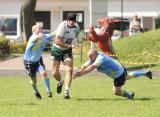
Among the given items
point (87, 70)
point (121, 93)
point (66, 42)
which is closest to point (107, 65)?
point (87, 70)

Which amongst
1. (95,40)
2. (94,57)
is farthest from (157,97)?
(95,40)

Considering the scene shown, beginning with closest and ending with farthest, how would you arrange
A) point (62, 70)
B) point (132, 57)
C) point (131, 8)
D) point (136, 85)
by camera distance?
1. point (136, 85)
2. point (62, 70)
3. point (132, 57)
4. point (131, 8)

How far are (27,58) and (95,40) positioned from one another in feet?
23.3

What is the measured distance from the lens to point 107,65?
42.8 feet

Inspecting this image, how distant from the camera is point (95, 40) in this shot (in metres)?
20.5

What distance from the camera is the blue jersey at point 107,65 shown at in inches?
506

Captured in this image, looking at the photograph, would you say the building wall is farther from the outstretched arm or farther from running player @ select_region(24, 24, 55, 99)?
the outstretched arm

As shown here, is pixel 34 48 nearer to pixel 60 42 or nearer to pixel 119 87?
pixel 60 42


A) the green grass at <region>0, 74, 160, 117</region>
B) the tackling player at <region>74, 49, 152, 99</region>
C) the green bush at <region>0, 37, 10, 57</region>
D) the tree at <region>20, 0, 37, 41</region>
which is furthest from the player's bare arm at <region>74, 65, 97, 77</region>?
the tree at <region>20, 0, 37, 41</region>

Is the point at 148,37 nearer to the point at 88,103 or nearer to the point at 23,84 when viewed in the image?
the point at 23,84

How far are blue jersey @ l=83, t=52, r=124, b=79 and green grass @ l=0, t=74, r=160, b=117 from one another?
1.95ft

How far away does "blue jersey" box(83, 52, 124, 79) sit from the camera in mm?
12859

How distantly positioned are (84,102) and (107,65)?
93 centimetres

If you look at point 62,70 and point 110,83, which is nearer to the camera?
point 110,83
